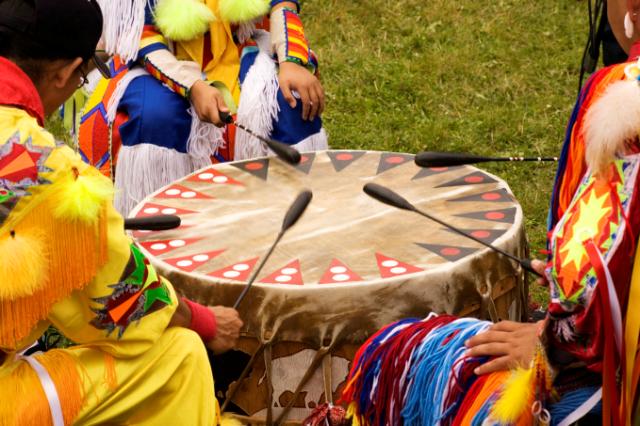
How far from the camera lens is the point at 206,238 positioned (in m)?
2.66

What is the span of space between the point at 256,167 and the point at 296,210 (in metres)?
0.50

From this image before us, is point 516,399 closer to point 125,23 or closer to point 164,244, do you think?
point 164,244

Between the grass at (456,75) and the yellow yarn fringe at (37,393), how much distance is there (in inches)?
107

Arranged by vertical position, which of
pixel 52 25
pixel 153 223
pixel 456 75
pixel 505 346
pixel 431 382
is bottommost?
pixel 456 75

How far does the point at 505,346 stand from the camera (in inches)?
80.2

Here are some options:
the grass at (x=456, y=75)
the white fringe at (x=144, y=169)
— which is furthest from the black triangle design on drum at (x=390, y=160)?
the grass at (x=456, y=75)

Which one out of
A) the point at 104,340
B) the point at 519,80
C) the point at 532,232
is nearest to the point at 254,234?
the point at 104,340

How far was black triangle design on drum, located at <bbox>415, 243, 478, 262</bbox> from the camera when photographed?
2.49m

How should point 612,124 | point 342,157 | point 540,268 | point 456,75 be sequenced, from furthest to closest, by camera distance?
point 456,75 < point 342,157 < point 540,268 < point 612,124

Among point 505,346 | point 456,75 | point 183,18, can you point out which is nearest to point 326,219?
point 505,346

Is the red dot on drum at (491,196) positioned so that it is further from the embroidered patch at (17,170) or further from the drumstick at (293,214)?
the embroidered patch at (17,170)

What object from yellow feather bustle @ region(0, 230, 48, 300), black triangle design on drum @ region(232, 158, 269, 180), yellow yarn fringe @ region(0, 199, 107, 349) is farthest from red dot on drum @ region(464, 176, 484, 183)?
yellow feather bustle @ region(0, 230, 48, 300)

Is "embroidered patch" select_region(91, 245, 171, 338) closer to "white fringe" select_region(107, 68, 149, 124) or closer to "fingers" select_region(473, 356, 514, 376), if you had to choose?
"fingers" select_region(473, 356, 514, 376)

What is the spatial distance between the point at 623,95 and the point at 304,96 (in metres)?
1.80
